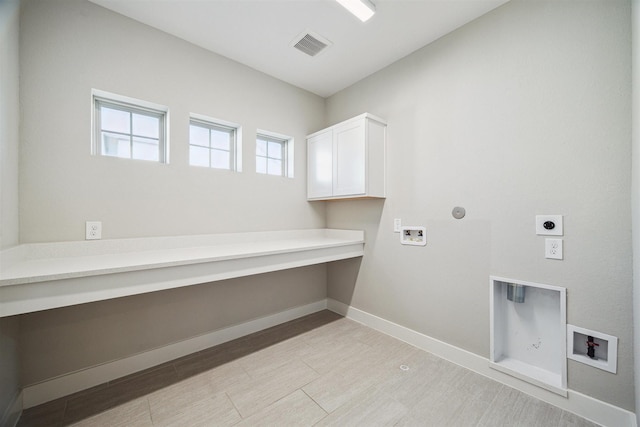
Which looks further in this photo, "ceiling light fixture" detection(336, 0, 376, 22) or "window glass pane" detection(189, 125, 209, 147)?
"window glass pane" detection(189, 125, 209, 147)

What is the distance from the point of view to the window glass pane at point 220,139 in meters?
2.59

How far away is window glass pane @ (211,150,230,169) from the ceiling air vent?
1.25m

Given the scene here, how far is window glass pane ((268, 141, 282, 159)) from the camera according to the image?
10.0 feet

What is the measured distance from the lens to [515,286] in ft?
6.16

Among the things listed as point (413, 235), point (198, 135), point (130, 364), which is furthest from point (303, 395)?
point (198, 135)

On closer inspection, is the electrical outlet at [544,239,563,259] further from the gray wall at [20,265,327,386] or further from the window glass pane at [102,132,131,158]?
the window glass pane at [102,132,131,158]

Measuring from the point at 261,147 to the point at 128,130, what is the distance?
49.2 inches

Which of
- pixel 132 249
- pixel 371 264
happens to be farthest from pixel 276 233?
pixel 132 249

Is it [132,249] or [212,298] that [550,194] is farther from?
[132,249]

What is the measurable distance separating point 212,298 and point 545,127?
297cm

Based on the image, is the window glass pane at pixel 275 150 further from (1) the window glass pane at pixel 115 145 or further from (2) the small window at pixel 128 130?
(1) the window glass pane at pixel 115 145

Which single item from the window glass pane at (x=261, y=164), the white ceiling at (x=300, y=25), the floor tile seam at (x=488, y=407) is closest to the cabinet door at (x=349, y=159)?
the white ceiling at (x=300, y=25)

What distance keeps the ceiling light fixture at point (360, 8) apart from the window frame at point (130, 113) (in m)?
1.69

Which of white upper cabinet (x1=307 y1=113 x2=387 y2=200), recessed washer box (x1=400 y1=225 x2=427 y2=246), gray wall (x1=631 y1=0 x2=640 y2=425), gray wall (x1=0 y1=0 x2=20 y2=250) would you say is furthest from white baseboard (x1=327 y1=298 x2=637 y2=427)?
gray wall (x1=0 y1=0 x2=20 y2=250)
